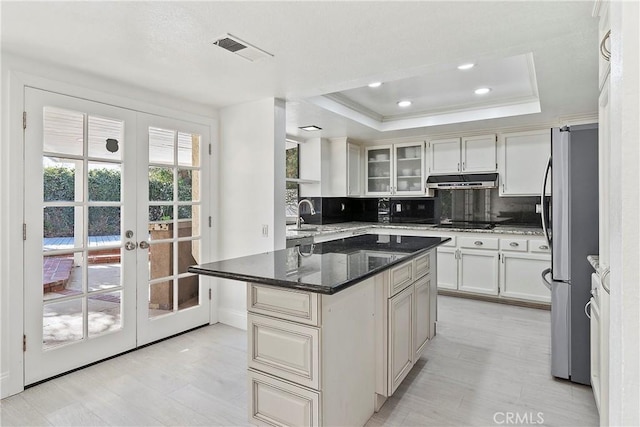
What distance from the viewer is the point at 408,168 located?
5301 millimetres

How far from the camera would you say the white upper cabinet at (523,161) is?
171 inches

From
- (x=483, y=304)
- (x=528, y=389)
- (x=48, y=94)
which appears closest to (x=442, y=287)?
(x=483, y=304)

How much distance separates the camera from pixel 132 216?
3031 mm

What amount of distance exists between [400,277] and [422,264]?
47cm

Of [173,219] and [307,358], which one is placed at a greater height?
[173,219]

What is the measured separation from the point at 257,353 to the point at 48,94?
232 centimetres

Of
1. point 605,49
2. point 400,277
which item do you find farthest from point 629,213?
point 400,277

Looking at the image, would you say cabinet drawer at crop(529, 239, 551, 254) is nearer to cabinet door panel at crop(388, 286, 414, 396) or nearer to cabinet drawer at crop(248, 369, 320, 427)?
cabinet door panel at crop(388, 286, 414, 396)

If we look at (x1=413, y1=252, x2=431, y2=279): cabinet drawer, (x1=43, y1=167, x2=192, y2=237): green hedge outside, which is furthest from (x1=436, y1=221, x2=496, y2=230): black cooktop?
(x1=43, y1=167, x2=192, y2=237): green hedge outside

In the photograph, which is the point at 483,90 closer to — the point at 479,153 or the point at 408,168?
the point at 479,153

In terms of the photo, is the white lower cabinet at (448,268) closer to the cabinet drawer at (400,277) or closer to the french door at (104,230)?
the cabinet drawer at (400,277)

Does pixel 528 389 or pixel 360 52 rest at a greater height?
pixel 360 52

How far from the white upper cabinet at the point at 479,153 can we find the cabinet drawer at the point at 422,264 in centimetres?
239

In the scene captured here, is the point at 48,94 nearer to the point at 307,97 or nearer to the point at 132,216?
the point at 132,216
